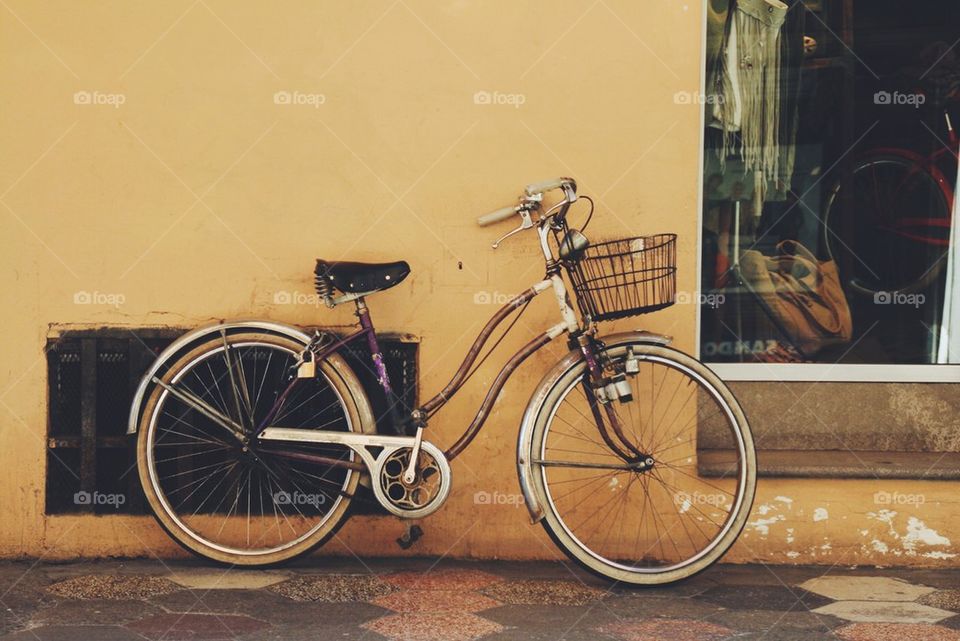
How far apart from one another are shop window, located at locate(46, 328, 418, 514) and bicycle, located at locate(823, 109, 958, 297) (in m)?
2.20

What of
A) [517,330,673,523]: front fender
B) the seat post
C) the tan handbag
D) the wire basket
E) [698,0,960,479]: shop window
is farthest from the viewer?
the tan handbag

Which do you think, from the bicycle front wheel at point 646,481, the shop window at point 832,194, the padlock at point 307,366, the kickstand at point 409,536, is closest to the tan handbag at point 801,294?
the shop window at point 832,194

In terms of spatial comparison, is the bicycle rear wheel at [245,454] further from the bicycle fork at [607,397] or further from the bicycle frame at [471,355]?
the bicycle fork at [607,397]

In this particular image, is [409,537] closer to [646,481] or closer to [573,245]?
[646,481]

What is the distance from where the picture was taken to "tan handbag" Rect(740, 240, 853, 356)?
5.29 m

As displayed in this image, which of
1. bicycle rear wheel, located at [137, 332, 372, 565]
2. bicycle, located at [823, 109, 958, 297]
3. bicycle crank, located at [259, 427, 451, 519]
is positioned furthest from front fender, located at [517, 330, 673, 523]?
bicycle, located at [823, 109, 958, 297]

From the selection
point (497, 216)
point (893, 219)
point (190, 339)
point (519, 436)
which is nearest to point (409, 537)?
point (519, 436)

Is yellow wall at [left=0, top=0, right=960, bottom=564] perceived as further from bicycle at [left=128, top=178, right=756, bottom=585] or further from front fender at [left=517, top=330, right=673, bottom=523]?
front fender at [left=517, top=330, right=673, bottom=523]

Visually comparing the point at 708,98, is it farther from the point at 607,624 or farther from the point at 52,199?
the point at 52,199

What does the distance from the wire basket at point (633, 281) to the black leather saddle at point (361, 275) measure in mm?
702

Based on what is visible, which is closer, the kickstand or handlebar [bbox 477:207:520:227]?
handlebar [bbox 477:207:520:227]

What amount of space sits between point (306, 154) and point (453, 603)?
1993 millimetres

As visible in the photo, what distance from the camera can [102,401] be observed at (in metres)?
4.79

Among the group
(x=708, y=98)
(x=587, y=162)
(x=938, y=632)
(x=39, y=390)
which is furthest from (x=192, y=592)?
(x=708, y=98)
